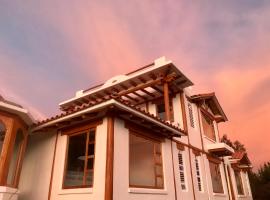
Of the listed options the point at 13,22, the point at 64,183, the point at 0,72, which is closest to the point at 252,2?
the point at 64,183

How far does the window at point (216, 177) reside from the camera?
16.6 m

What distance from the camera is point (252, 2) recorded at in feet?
39.5

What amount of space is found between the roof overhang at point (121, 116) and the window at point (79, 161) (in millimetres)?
876

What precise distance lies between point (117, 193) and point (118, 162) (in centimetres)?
105

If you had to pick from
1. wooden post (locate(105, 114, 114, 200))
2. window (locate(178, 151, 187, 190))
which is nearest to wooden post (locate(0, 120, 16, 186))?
wooden post (locate(105, 114, 114, 200))

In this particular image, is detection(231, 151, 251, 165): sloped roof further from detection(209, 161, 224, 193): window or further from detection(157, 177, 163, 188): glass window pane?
detection(157, 177, 163, 188): glass window pane

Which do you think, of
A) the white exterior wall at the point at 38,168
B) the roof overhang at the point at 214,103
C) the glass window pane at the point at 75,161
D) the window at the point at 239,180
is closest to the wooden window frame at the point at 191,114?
the roof overhang at the point at 214,103

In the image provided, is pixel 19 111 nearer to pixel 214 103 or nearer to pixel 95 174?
pixel 95 174

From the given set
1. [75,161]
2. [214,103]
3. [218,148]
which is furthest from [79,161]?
[214,103]

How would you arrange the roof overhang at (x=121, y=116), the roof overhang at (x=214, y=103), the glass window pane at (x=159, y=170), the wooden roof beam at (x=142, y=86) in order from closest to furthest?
the roof overhang at (x=121, y=116)
the glass window pane at (x=159, y=170)
the wooden roof beam at (x=142, y=86)
the roof overhang at (x=214, y=103)

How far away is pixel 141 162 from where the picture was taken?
12.2m

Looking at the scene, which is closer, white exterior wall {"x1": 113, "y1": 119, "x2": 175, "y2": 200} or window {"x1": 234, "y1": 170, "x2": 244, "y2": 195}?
white exterior wall {"x1": 113, "y1": 119, "x2": 175, "y2": 200}

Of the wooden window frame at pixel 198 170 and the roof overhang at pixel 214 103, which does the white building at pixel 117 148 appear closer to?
the wooden window frame at pixel 198 170

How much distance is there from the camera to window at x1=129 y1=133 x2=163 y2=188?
10616mm
